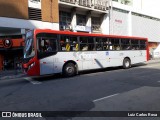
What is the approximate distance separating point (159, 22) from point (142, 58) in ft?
87.8

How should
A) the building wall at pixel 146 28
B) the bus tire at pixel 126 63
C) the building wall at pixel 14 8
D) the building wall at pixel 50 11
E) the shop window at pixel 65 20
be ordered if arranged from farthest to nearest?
the building wall at pixel 146 28 < the shop window at pixel 65 20 < the building wall at pixel 50 11 < the building wall at pixel 14 8 < the bus tire at pixel 126 63

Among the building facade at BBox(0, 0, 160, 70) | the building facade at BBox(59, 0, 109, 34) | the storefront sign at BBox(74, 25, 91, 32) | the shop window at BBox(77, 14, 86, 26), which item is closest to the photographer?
the building facade at BBox(0, 0, 160, 70)

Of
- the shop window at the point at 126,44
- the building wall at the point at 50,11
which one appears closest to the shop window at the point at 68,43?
the shop window at the point at 126,44

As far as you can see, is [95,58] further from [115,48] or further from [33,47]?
[33,47]

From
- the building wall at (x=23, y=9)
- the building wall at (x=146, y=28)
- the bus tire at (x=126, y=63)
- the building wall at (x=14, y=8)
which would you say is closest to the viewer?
the bus tire at (x=126, y=63)

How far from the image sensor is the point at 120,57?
17.3 meters

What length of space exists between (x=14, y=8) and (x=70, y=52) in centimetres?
873

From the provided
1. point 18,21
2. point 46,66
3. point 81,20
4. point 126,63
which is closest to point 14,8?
point 18,21

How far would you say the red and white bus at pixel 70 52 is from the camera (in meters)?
12.0

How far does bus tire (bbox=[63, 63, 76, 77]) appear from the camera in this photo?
43.7 ft

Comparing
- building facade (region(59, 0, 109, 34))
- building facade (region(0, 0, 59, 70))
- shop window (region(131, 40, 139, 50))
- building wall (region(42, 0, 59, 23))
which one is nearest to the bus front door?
building facade (region(0, 0, 59, 70))

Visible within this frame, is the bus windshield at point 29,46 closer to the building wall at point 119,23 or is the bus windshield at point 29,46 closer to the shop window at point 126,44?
the shop window at point 126,44

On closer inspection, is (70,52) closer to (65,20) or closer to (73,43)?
(73,43)

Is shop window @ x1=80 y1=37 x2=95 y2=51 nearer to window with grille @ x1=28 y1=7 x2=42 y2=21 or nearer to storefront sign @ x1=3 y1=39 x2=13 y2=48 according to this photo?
storefront sign @ x1=3 y1=39 x2=13 y2=48
